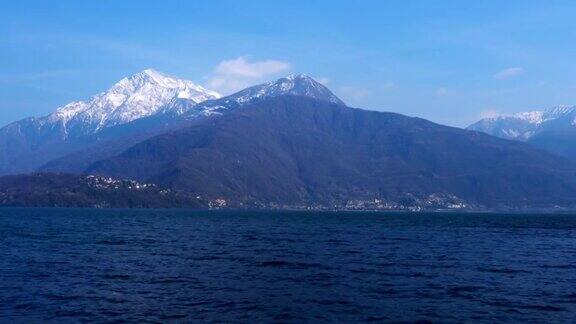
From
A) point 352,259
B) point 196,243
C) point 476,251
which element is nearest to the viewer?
point 352,259

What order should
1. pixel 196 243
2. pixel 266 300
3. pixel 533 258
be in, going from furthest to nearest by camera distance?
pixel 196 243, pixel 533 258, pixel 266 300

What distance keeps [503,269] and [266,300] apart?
29.7 metres

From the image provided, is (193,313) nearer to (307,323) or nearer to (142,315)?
(142,315)

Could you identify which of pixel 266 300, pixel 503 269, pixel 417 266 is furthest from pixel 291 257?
pixel 266 300

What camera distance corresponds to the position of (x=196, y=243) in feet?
303

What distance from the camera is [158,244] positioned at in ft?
291

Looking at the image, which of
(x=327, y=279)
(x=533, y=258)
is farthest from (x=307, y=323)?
(x=533, y=258)

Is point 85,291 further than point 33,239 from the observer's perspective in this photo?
No

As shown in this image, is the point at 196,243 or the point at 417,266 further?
the point at 196,243

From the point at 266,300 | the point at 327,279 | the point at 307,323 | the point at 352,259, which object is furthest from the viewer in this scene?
the point at 352,259

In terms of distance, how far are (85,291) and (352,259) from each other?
104 feet

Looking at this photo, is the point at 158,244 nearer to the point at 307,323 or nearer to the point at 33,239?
the point at 33,239

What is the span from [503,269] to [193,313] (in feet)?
118

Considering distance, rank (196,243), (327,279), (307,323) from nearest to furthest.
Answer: (307,323), (327,279), (196,243)
